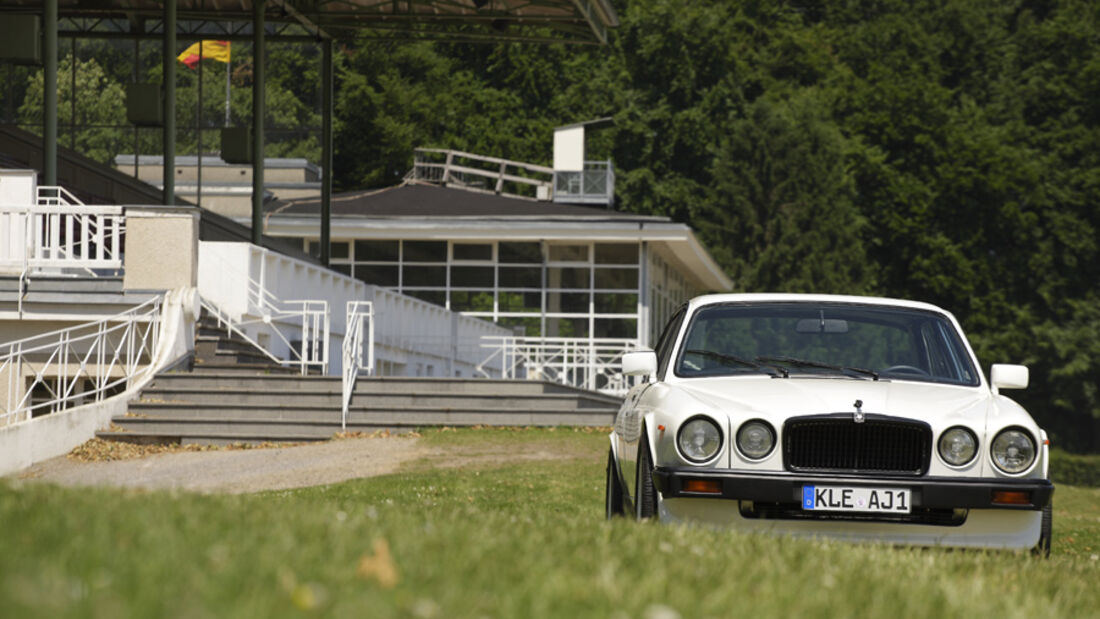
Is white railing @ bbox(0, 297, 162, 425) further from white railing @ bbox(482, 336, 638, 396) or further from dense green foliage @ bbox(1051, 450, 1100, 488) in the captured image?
dense green foliage @ bbox(1051, 450, 1100, 488)

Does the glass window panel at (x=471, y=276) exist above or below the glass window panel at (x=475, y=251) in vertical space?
below

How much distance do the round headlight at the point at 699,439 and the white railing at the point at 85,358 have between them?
12.5 metres

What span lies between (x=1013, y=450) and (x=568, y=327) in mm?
34300

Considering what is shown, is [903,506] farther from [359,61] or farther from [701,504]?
[359,61]

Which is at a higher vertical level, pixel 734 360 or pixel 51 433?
pixel 734 360

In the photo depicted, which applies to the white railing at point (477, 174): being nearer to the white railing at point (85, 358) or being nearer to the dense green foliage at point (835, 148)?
the dense green foliage at point (835, 148)

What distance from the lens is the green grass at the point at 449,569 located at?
419cm

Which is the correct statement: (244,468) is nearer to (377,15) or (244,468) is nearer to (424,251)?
(377,15)

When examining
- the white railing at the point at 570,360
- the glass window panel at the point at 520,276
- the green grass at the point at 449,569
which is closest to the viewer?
the green grass at the point at 449,569

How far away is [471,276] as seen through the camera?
141 feet

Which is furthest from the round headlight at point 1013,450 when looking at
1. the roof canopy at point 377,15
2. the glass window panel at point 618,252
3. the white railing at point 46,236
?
the glass window panel at point 618,252

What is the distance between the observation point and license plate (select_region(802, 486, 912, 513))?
8.07m

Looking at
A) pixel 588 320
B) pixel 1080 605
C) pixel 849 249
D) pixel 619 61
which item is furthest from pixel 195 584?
pixel 619 61

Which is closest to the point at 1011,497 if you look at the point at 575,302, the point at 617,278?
the point at 617,278
